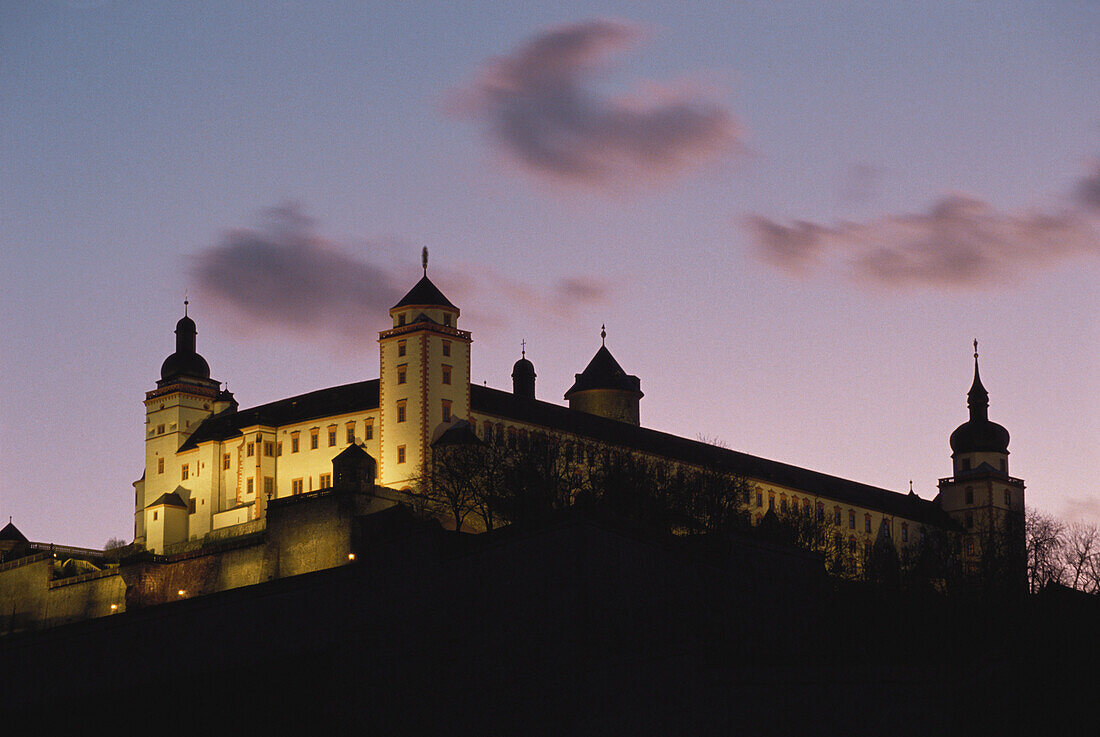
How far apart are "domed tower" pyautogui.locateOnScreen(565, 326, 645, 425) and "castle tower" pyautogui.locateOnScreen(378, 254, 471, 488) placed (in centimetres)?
2504

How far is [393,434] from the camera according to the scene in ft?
302

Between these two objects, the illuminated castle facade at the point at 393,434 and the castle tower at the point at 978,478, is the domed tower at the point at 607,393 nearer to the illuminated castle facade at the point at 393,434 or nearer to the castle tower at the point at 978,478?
the illuminated castle facade at the point at 393,434

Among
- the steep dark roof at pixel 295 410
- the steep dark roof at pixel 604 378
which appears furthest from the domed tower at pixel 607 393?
the steep dark roof at pixel 295 410

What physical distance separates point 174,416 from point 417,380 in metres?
20.6

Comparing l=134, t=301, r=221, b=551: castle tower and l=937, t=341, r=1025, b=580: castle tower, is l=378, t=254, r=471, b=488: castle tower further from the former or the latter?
l=937, t=341, r=1025, b=580: castle tower

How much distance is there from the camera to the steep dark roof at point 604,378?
394ft

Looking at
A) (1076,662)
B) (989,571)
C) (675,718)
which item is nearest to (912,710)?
(675,718)

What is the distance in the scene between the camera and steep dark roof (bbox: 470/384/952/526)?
3919 inches

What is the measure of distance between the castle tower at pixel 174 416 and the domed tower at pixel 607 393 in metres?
23.9

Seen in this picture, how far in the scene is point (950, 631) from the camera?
49.5 metres

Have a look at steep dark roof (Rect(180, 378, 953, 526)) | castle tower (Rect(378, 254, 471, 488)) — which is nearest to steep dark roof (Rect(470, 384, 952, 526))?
steep dark roof (Rect(180, 378, 953, 526))

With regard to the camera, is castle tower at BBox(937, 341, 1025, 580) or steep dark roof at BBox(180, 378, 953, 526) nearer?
steep dark roof at BBox(180, 378, 953, 526)

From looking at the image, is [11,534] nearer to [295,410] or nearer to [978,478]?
[295,410]

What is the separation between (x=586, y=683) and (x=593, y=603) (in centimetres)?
229
